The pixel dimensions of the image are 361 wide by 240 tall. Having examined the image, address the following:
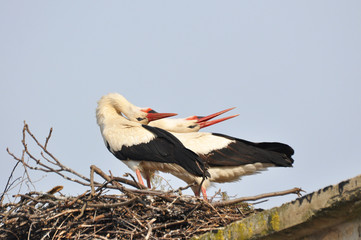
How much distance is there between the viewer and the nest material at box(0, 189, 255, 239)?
16.0 feet

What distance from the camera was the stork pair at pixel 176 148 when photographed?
7.14 meters

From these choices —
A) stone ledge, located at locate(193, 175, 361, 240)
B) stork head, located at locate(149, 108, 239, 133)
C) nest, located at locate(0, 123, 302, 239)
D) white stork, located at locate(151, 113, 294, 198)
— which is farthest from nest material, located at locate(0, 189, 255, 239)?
stork head, located at locate(149, 108, 239, 133)

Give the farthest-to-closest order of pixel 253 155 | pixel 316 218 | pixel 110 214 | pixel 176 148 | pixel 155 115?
1. pixel 155 115
2. pixel 253 155
3. pixel 176 148
4. pixel 110 214
5. pixel 316 218

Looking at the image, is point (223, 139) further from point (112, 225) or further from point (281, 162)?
point (112, 225)

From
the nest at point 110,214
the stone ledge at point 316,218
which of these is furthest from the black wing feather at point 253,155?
the stone ledge at point 316,218

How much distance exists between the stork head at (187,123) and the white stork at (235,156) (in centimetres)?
61

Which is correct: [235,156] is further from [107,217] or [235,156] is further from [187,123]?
[107,217]

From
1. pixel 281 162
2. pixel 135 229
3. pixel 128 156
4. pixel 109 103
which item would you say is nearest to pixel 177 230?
pixel 135 229

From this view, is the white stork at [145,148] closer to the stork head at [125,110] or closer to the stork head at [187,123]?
the stork head at [125,110]

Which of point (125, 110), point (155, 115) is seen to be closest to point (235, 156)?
point (155, 115)

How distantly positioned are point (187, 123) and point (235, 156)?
4.00 feet

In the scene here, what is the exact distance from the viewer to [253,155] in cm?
779

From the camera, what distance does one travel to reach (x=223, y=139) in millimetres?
8156

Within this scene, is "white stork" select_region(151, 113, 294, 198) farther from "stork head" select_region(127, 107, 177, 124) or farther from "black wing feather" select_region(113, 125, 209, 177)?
"black wing feather" select_region(113, 125, 209, 177)
